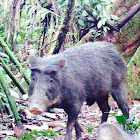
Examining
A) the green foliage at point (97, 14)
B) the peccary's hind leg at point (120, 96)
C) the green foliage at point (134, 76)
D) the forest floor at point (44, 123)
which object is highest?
the green foliage at point (97, 14)

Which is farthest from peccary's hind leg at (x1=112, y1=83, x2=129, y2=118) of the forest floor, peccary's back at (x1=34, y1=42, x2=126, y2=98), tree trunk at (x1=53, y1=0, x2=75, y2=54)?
tree trunk at (x1=53, y1=0, x2=75, y2=54)

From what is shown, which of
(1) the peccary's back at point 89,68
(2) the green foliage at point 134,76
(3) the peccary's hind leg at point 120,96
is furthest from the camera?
(2) the green foliage at point 134,76

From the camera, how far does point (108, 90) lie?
18.6ft

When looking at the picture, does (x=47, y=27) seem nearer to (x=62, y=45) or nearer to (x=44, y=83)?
(x=62, y=45)

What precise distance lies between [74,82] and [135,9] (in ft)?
10.9

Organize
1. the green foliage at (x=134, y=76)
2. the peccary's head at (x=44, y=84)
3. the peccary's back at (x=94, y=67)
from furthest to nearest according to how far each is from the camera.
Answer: the green foliage at (x=134, y=76) → the peccary's back at (x=94, y=67) → the peccary's head at (x=44, y=84)

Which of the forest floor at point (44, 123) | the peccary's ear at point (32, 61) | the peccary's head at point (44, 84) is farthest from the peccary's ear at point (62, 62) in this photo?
the forest floor at point (44, 123)

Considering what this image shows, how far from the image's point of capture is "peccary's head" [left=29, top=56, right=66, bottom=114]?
14.3ft

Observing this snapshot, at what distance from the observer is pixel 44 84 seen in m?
4.52

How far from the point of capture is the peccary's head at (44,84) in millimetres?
4367

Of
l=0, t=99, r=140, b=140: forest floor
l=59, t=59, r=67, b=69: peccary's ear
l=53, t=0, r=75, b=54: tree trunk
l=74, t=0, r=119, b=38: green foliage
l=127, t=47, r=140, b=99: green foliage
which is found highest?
l=74, t=0, r=119, b=38: green foliage

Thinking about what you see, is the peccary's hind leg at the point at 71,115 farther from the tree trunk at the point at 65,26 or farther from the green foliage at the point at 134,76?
the green foliage at the point at 134,76

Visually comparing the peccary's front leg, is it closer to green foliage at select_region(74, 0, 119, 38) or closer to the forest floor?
the forest floor

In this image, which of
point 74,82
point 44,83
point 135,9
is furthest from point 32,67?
point 135,9
